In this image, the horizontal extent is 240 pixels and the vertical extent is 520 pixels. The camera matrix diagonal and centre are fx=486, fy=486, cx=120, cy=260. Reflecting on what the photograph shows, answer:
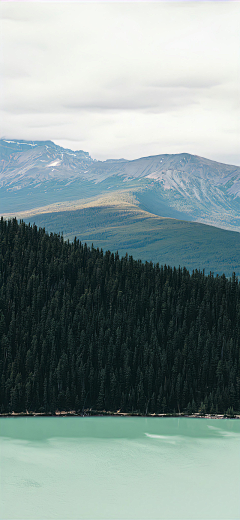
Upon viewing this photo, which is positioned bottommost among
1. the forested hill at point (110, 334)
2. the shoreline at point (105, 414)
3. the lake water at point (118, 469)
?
the lake water at point (118, 469)

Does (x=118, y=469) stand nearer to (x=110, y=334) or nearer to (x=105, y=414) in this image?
(x=105, y=414)

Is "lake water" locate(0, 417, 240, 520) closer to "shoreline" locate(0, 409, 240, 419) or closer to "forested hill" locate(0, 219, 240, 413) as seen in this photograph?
"shoreline" locate(0, 409, 240, 419)

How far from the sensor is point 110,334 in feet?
455

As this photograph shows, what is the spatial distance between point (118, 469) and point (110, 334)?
181ft

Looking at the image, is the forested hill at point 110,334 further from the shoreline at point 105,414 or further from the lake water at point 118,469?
the lake water at point 118,469

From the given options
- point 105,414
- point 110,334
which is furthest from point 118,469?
point 110,334

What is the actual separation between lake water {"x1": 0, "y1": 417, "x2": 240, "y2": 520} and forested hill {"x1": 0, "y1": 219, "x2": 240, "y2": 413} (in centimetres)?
767

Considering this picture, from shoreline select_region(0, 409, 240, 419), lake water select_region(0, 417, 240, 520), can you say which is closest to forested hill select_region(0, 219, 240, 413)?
shoreline select_region(0, 409, 240, 419)

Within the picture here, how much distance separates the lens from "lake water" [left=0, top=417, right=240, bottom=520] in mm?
70812

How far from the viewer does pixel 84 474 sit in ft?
271

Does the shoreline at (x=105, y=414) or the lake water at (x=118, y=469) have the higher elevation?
the shoreline at (x=105, y=414)

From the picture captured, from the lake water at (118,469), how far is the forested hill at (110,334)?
767cm

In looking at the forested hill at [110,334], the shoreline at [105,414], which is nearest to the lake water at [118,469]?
the shoreline at [105,414]

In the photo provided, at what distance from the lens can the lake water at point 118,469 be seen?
7081 cm
